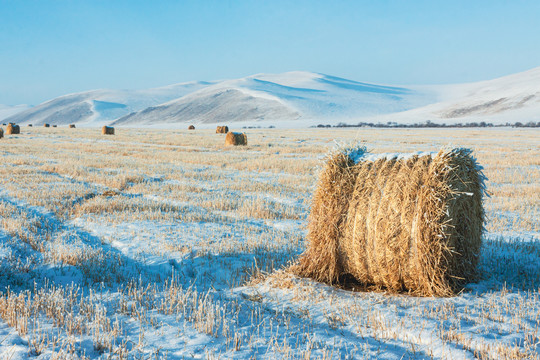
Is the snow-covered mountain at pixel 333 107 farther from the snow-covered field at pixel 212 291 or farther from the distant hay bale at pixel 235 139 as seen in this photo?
the snow-covered field at pixel 212 291

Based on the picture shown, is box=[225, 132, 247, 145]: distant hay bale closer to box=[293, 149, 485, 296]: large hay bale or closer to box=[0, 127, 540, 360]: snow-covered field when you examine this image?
box=[0, 127, 540, 360]: snow-covered field

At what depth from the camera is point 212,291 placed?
5336 mm

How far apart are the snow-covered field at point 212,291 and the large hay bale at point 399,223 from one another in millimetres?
264

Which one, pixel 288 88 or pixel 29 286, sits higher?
pixel 288 88

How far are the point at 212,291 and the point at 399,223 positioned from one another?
2475 millimetres

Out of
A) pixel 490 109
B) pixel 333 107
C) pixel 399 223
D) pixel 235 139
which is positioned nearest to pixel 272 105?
pixel 333 107

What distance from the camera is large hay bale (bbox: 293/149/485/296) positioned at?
201 inches

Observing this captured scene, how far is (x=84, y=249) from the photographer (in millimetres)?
6633

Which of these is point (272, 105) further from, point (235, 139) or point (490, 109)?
point (235, 139)

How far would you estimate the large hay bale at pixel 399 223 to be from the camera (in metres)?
5.12

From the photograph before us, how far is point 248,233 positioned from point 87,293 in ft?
10.9

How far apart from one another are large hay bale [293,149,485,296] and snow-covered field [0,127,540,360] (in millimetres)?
264

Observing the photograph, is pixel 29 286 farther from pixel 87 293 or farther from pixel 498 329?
pixel 498 329

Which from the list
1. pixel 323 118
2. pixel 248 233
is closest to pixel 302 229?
pixel 248 233
